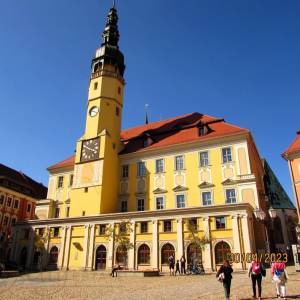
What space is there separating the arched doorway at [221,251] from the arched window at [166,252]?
4.20m

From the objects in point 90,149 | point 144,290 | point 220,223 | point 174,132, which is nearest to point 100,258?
point 220,223

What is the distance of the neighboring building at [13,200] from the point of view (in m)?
46.7

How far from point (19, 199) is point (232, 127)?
36103mm

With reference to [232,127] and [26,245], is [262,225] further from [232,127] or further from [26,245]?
[26,245]

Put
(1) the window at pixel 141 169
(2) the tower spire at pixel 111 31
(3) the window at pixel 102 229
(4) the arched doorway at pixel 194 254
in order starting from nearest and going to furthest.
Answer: (4) the arched doorway at pixel 194 254 < (3) the window at pixel 102 229 < (1) the window at pixel 141 169 < (2) the tower spire at pixel 111 31

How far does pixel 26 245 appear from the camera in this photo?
37.4 m

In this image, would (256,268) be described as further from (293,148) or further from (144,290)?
(293,148)

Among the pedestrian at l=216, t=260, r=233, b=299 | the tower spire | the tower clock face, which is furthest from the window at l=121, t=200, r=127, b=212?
the pedestrian at l=216, t=260, r=233, b=299

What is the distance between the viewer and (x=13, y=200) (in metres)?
49.9

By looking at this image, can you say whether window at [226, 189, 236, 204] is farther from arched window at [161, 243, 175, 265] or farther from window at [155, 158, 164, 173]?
window at [155, 158, 164, 173]

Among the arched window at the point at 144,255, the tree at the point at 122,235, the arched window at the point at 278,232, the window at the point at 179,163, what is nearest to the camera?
the arched window at the point at 144,255

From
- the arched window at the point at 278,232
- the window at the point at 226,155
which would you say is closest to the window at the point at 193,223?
the window at the point at 226,155

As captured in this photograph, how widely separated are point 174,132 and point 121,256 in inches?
649

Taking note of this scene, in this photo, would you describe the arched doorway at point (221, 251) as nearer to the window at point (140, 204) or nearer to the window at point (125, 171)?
the window at point (140, 204)
